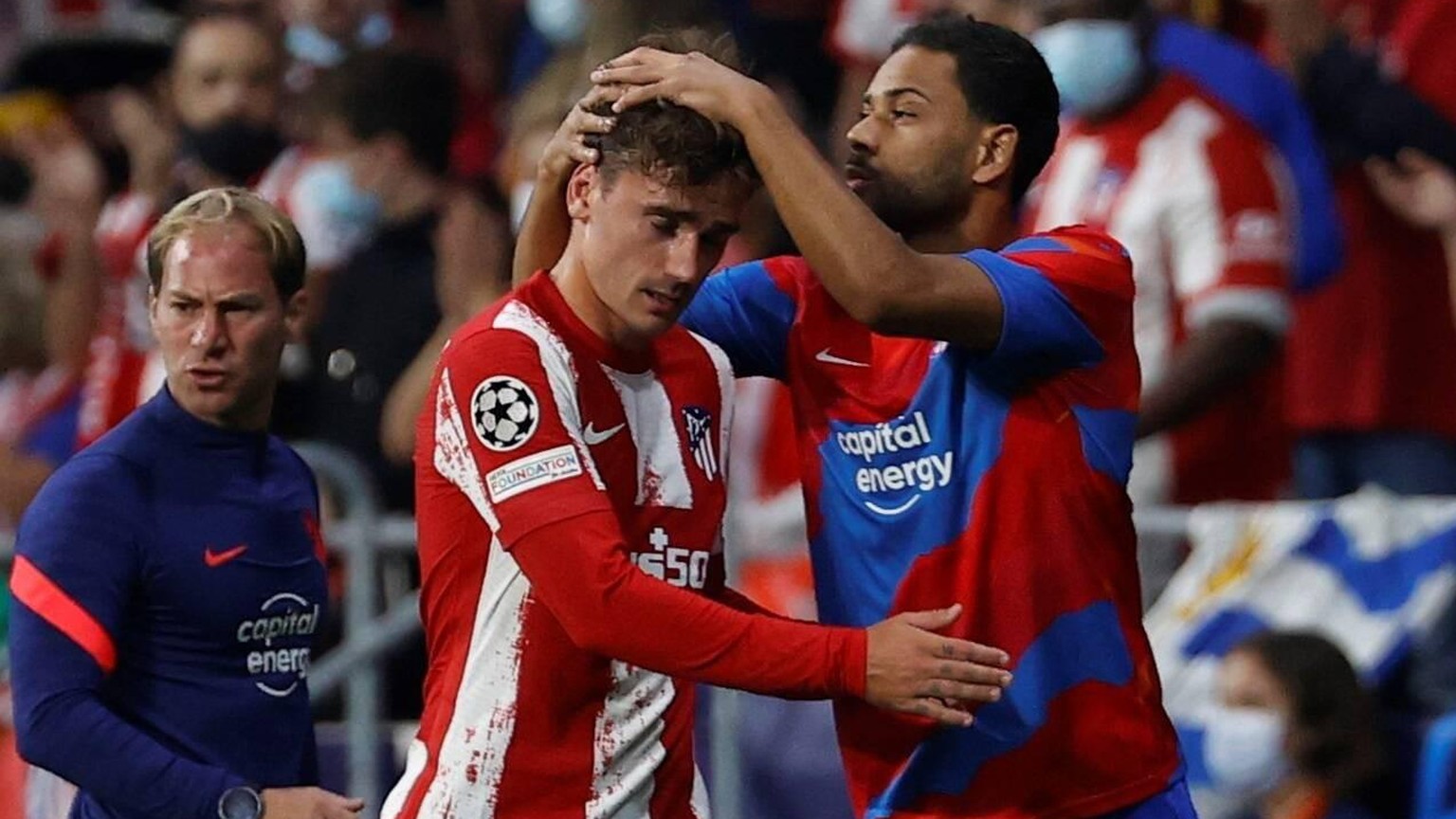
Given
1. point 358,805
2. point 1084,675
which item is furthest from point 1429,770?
point 358,805

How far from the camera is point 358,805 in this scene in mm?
4512

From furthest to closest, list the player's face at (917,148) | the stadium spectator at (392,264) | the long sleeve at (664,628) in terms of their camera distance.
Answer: the stadium spectator at (392,264) < the player's face at (917,148) < the long sleeve at (664,628)

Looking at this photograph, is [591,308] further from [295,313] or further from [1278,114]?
[1278,114]

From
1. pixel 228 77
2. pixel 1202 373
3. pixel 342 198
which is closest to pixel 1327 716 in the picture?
pixel 1202 373

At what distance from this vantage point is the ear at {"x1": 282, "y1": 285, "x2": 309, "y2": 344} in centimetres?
478

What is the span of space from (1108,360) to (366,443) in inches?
145

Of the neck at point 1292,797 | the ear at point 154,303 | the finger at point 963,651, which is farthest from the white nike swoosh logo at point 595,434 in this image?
the neck at point 1292,797

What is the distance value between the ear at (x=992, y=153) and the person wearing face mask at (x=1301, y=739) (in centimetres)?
217

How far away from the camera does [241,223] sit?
471 centimetres

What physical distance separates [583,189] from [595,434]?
0.37 m

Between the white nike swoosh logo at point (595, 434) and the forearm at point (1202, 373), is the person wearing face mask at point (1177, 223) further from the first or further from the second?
the white nike swoosh logo at point (595, 434)

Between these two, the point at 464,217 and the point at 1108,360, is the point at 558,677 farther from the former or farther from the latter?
the point at 464,217

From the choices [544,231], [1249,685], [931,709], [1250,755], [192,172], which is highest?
[192,172]

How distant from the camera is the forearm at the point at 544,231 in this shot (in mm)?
4625
